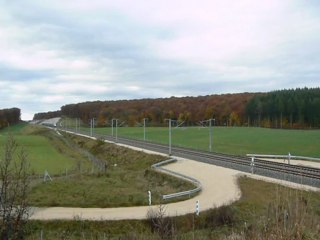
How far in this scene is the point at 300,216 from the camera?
7.86 m

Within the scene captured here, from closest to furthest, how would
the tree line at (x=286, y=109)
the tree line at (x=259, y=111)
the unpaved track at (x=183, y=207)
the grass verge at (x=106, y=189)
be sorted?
the unpaved track at (x=183, y=207)
the grass verge at (x=106, y=189)
the tree line at (x=286, y=109)
the tree line at (x=259, y=111)

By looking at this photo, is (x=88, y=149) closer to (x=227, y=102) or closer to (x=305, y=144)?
(x=305, y=144)

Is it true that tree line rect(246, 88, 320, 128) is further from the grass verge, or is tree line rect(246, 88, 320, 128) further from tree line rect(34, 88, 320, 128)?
the grass verge

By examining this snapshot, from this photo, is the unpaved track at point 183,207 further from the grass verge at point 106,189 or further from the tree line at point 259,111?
the tree line at point 259,111

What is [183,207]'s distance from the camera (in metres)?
30.5

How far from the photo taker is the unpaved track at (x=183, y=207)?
89.8 ft

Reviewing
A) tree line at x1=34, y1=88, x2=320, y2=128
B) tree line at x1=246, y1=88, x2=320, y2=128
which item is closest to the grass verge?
tree line at x1=34, y1=88, x2=320, y2=128

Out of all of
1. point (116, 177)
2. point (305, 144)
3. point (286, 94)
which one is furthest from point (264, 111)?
point (116, 177)

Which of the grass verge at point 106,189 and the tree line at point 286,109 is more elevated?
the tree line at point 286,109

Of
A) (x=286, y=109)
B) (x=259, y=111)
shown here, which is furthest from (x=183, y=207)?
(x=259, y=111)

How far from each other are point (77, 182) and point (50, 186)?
9.45 ft

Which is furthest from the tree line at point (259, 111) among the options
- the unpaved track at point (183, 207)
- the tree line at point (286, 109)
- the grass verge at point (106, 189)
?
the unpaved track at point (183, 207)

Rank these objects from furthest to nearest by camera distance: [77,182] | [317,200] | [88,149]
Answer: [88,149] < [77,182] < [317,200]

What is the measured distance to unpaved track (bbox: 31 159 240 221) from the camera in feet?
89.8
